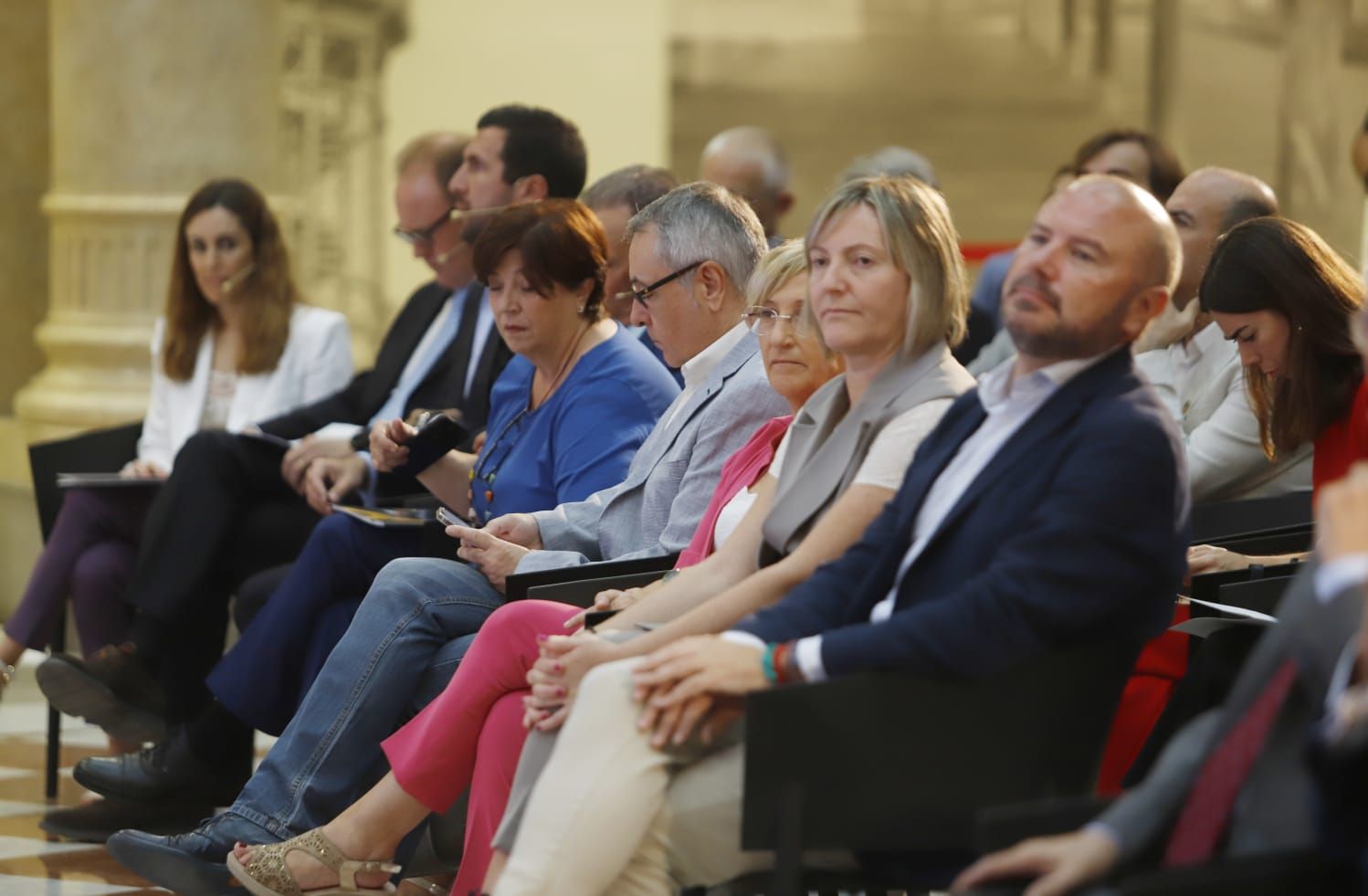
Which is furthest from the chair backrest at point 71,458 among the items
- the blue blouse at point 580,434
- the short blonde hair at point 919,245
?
the short blonde hair at point 919,245

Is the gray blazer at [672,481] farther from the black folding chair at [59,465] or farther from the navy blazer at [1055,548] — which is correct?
the black folding chair at [59,465]

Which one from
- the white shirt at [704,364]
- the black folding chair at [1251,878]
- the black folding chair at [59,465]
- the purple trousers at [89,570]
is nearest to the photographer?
the black folding chair at [1251,878]

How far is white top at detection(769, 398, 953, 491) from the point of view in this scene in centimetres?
279

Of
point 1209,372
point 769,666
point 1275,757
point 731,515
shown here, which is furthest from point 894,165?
point 1275,757

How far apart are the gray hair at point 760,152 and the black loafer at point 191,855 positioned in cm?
325

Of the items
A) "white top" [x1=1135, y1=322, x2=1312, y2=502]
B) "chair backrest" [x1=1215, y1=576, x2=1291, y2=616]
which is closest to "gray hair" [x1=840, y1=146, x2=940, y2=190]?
"white top" [x1=1135, y1=322, x2=1312, y2=502]

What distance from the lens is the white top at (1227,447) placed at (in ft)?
12.0

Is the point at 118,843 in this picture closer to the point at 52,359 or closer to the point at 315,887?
the point at 315,887

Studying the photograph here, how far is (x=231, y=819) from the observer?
3.44 meters

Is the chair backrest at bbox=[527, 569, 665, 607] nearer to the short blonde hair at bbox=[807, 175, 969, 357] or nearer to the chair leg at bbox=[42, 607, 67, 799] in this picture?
the short blonde hair at bbox=[807, 175, 969, 357]

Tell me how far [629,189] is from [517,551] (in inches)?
53.5

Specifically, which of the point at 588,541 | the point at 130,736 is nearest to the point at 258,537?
the point at 130,736

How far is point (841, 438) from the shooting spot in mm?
2881

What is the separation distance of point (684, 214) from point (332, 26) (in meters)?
3.84
